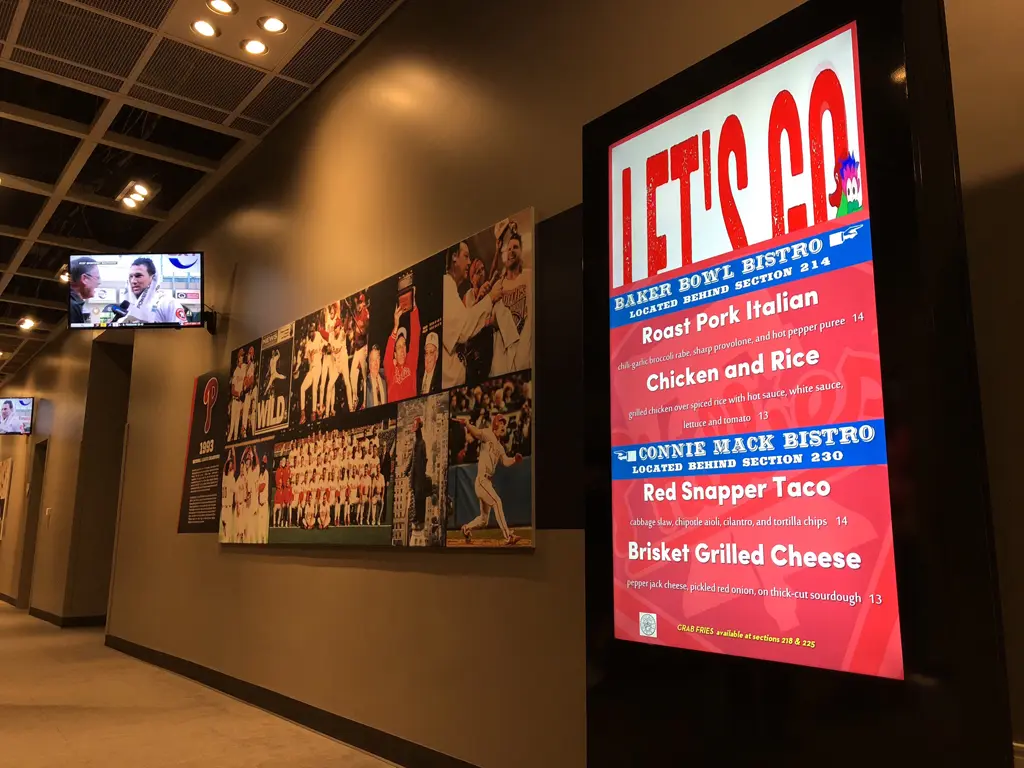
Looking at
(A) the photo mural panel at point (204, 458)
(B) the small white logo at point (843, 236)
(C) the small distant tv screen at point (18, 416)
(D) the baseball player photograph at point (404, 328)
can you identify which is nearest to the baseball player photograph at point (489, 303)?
(D) the baseball player photograph at point (404, 328)

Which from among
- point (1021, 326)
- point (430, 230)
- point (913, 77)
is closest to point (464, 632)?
point (430, 230)

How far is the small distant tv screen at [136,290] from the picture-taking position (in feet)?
18.3

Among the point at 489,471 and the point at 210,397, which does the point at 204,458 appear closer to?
the point at 210,397

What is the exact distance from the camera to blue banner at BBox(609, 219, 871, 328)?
1.55 meters

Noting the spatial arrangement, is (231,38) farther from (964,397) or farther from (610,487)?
(964,397)

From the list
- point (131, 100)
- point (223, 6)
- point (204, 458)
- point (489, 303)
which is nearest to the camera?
point (489, 303)

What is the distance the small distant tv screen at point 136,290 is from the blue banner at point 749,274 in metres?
4.39

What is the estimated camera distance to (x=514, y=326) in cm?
304

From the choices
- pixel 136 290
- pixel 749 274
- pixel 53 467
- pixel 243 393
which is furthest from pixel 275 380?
pixel 53 467

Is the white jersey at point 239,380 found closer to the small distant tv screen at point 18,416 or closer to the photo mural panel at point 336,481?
the photo mural panel at point 336,481

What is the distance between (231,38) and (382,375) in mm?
2253

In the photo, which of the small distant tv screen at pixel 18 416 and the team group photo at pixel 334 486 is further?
the small distant tv screen at pixel 18 416

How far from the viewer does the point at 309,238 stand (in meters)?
4.79

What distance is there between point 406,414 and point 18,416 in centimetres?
1030
